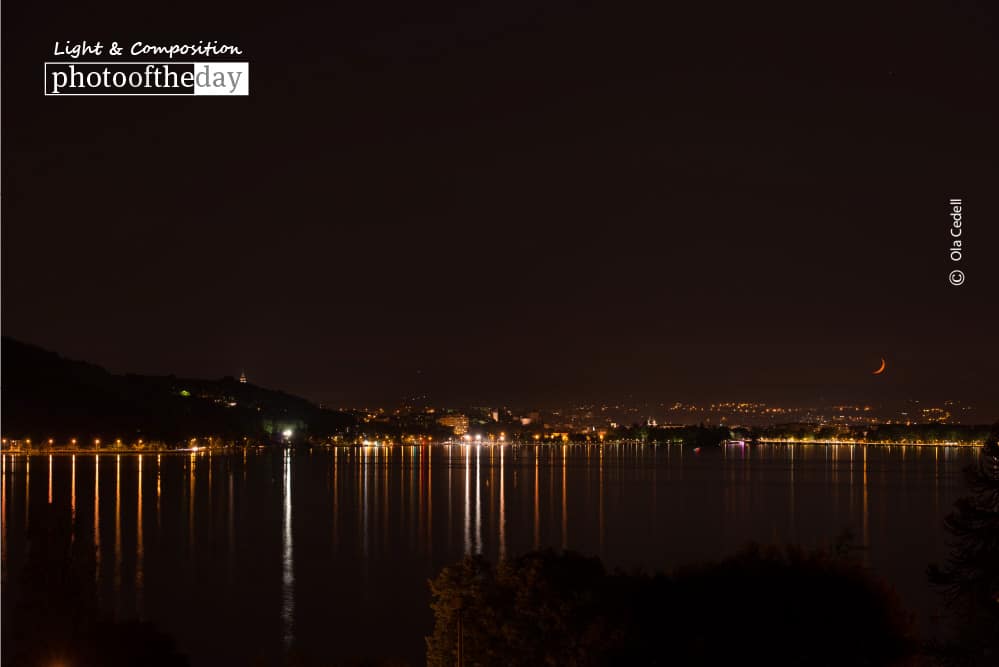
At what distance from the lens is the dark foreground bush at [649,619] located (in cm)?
1003

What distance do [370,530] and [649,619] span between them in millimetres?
23713

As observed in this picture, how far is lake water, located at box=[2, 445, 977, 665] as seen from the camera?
20375mm

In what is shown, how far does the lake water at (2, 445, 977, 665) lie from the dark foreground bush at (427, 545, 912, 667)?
3.89 m

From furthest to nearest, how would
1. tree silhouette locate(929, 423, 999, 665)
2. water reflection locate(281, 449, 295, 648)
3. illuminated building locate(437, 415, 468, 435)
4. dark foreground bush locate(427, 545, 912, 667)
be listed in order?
illuminated building locate(437, 415, 468, 435), water reflection locate(281, 449, 295, 648), dark foreground bush locate(427, 545, 912, 667), tree silhouette locate(929, 423, 999, 665)

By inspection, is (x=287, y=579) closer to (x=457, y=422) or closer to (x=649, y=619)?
(x=649, y=619)

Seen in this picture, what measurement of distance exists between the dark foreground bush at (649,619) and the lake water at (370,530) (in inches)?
153

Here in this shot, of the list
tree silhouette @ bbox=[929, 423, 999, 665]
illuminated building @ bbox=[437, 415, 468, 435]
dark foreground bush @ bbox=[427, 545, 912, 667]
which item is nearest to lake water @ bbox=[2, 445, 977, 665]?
dark foreground bush @ bbox=[427, 545, 912, 667]

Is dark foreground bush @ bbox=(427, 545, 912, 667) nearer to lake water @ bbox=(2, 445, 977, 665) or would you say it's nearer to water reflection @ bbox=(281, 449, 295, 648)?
lake water @ bbox=(2, 445, 977, 665)

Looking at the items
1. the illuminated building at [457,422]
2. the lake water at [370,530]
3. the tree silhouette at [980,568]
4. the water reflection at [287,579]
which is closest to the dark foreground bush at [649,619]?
the tree silhouette at [980,568]

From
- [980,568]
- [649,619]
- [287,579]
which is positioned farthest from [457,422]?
[980,568]

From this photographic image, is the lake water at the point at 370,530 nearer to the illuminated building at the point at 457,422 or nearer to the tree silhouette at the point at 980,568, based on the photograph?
the tree silhouette at the point at 980,568

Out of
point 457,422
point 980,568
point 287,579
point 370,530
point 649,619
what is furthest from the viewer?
point 457,422

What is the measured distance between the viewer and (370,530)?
33.5 meters

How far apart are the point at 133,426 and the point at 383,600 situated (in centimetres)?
7596
